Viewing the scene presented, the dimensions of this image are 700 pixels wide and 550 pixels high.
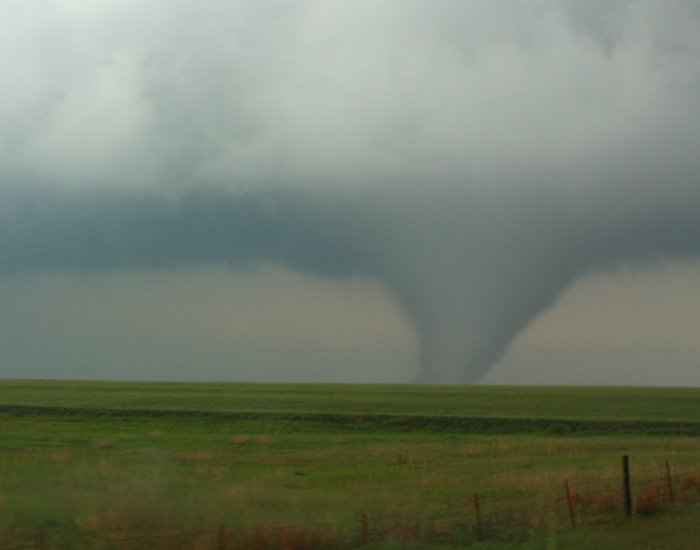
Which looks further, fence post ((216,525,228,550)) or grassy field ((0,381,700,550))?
grassy field ((0,381,700,550))

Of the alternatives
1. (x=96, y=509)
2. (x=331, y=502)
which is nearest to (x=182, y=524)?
(x=96, y=509)

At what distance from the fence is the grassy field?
48 mm

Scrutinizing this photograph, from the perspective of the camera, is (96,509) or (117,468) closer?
(96,509)

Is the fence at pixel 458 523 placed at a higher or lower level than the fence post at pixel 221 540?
lower

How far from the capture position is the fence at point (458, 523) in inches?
515

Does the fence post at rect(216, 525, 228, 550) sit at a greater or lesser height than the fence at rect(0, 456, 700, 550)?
greater

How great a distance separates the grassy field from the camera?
14219 millimetres

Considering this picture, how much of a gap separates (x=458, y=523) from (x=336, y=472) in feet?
40.1

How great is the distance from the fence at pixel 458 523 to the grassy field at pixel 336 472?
48mm

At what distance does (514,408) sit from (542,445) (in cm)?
2350

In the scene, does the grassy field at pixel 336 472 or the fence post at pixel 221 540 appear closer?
the fence post at pixel 221 540

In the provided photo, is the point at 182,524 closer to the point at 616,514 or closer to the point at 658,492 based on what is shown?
the point at 616,514

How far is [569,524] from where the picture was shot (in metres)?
16.8

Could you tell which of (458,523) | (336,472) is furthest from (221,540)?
(336,472)
